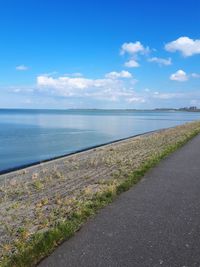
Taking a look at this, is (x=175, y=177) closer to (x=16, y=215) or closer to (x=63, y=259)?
(x=16, y=215)

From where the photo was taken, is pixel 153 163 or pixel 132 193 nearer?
pixel 132 193

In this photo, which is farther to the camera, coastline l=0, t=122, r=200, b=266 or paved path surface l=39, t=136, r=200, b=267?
coastline l=0, t=122, r=200, b=266

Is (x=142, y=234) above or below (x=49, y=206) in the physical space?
above

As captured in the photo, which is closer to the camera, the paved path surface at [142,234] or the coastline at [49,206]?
the paved path surface at [142,234]

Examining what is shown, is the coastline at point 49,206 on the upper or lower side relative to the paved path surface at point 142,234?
lower

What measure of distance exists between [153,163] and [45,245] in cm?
844

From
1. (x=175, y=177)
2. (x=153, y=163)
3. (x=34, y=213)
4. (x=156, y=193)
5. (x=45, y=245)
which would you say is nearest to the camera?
(x=45, y=245)

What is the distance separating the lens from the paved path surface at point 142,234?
4.62 meters

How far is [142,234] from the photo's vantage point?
549cm

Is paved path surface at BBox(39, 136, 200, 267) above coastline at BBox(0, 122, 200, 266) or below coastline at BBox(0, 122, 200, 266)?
above

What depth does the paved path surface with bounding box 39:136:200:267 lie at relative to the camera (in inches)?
182

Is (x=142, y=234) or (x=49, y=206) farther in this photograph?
(x=49, y=206)

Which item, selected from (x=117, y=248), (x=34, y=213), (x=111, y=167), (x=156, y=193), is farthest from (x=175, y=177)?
(x=117, y=248)

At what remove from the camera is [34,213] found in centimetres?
728
